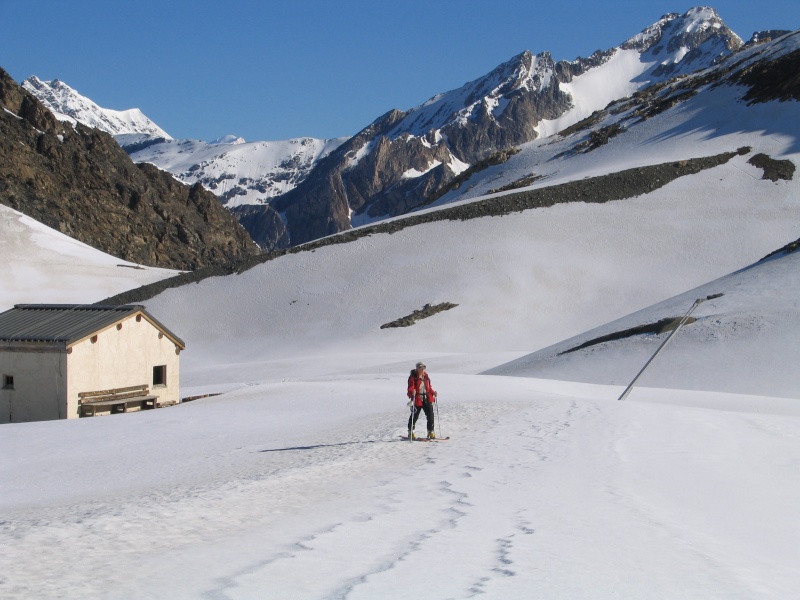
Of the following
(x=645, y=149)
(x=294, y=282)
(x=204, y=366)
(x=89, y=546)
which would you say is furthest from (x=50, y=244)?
(x=89, y=546)

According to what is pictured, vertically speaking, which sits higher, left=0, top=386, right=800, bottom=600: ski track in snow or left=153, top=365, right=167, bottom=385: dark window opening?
left=153, top=365, right=167, bottom=385: dark window opening

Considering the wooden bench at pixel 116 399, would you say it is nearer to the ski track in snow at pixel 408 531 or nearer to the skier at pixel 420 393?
the ski track in snow at pixel 408 531

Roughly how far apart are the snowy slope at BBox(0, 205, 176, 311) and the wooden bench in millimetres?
39250

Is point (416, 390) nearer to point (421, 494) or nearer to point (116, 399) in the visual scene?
point (421, 494)

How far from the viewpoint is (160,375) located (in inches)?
1124

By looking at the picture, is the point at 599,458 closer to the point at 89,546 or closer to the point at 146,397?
the point at 89,546

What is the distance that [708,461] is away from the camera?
39.0 feet

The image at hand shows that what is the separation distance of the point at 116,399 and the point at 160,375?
2.95 metres

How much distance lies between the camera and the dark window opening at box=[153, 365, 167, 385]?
28.4 meters

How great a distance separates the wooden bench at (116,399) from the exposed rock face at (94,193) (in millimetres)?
75870

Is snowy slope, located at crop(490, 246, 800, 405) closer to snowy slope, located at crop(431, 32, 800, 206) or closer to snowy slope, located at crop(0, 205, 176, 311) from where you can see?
snowy slope, located at crop(431, 32, 800, 206)

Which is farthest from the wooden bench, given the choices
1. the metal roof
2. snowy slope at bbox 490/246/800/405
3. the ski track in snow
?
the ski track in snow

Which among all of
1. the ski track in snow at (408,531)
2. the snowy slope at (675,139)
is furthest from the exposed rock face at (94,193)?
the ski track in snow at (408,531)

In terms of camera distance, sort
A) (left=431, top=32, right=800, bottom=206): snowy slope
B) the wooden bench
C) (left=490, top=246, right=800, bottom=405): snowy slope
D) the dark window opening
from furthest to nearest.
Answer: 1. (left=431, top=32, right=800, bottom=206): snowy slope
2. the dark window opening
3. (left=490, top=246, right=800, bottom=405): snowy slope
4. the wooden bench
